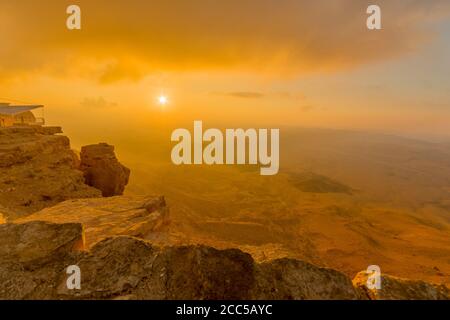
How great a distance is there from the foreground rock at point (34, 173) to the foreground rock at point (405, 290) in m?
11.3

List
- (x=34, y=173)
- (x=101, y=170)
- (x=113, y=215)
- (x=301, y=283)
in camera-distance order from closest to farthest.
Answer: (x=301, y=283)
(x=113, y=215)
(x=34, y=173)
(x=101, y=170)

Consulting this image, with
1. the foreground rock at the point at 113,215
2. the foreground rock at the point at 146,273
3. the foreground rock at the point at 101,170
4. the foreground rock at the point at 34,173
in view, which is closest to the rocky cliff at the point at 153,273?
the foreground rock at the point at 146,273

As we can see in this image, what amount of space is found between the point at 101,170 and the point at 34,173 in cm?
429

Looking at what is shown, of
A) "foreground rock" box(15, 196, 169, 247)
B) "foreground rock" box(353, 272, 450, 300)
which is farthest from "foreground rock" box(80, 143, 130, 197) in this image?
"foreground rock" box(353, 272, 450, 300)

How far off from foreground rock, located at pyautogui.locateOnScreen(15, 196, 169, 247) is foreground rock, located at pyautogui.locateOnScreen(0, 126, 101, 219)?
236 centimetres

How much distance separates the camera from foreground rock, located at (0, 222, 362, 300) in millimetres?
2814

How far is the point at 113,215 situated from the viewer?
28.7ft

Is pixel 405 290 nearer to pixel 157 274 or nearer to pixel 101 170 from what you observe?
pixel 157 274

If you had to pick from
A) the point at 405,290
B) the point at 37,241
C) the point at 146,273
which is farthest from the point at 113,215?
the point at 405,290

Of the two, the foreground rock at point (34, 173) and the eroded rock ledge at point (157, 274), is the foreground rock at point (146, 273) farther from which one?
the foreground rock at point (34, 173)

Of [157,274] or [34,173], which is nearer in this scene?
[157,274]

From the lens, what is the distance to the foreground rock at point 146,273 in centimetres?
281
